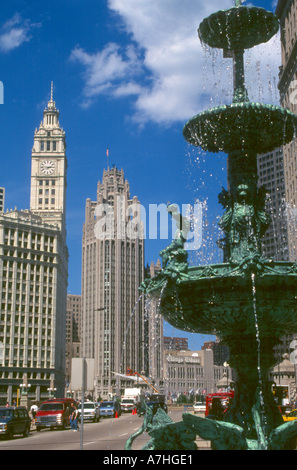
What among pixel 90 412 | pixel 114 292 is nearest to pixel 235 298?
pixel 90 412

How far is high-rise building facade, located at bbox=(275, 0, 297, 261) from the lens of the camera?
71375 mm

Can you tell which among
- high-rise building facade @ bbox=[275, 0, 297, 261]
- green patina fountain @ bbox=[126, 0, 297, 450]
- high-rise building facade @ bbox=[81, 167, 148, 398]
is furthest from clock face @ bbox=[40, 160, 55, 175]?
green patina fountain @ bbox=[126, 0, 297, 450]

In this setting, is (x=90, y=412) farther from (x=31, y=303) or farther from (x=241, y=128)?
(x=31, y=303)

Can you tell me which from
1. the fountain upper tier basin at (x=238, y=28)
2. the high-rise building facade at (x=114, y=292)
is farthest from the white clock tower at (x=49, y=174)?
the fountain upper tier basin at (x=238, y=28)

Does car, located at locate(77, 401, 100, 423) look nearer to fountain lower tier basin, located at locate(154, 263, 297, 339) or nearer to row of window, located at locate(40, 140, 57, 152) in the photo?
fountain lower tier basin, located at locate(154, 263, 297, 339)

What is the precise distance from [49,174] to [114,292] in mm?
47473

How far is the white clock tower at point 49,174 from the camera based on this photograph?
5103 inches

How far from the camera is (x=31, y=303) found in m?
111

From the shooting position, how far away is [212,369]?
617ft

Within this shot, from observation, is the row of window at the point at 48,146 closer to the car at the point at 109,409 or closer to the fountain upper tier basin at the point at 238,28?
the car at the point at 109,409

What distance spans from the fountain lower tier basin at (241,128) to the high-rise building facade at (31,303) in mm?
92680

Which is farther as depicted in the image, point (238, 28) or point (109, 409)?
point (109, 409)

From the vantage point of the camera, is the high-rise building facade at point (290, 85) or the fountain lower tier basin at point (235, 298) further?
the high-rise building facade at point (290, 85)

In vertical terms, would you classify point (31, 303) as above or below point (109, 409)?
above
